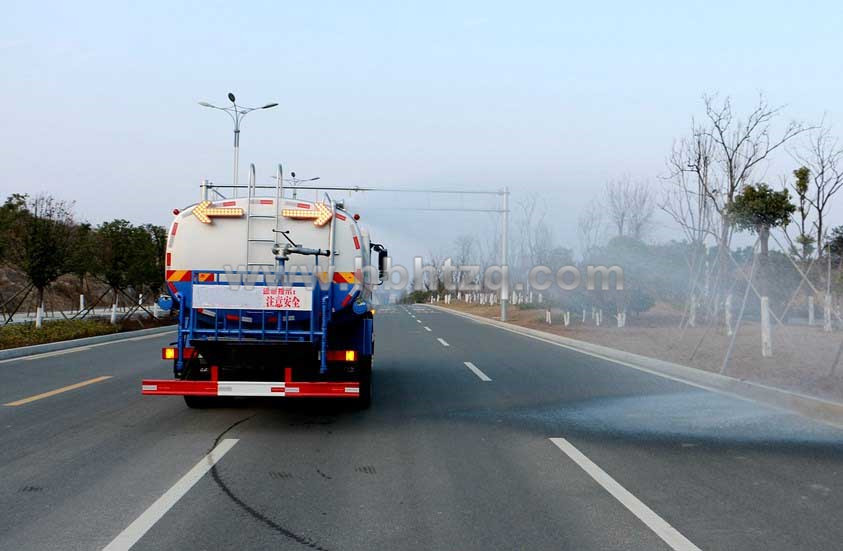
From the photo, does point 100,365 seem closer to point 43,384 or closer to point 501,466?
point 43,384

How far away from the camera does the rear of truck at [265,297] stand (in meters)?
7.59

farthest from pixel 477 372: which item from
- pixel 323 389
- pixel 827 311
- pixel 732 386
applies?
pixel 827 311

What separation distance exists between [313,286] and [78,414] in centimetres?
362

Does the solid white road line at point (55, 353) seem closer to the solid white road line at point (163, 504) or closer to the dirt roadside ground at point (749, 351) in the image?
the solid white road line at point (163, 504)

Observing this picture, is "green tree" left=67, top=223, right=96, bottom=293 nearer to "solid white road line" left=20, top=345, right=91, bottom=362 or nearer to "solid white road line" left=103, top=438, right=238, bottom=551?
"solid white road line" left=20, top=345, right=91, bottom=362

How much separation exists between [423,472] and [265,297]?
2647 millimetres

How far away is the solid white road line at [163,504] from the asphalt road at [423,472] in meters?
0.02

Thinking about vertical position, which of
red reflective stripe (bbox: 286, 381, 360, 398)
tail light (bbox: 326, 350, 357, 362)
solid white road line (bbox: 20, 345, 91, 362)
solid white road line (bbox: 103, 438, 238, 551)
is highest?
tail light (bbox: 326, 350, 357, 362)

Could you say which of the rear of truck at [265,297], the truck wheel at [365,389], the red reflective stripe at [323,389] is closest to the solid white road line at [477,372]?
the truck wheel at [365,389]

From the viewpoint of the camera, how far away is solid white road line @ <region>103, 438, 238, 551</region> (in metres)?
4.41

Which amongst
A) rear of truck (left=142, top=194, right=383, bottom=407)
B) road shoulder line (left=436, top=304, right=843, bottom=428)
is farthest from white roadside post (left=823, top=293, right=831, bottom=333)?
rear of truck (left=142, top=194, right=383, bottom=407)

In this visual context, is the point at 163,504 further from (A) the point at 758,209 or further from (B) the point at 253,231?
(A) the point at 758,209

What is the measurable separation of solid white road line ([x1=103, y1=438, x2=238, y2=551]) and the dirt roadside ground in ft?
26.6

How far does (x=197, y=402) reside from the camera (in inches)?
363
